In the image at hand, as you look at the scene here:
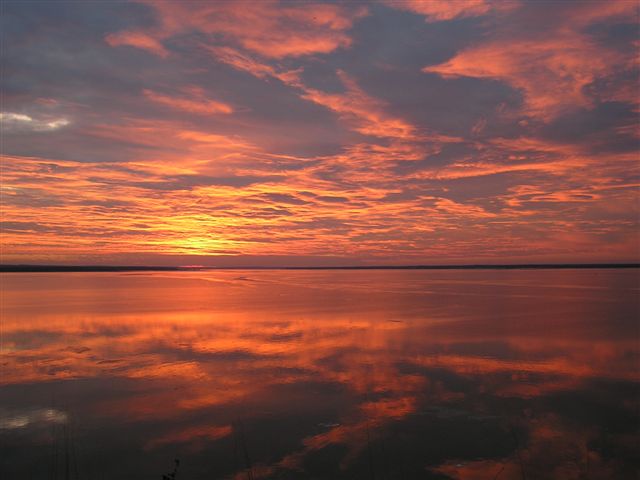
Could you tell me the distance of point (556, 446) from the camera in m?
8.73

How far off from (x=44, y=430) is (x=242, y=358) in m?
6.77

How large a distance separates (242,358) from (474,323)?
39.5 feet

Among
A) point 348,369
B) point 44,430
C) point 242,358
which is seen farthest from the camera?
point 242,358

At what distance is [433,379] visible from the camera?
42.7ft

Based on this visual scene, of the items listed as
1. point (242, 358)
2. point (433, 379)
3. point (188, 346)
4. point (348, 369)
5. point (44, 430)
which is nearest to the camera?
point (44, 430)

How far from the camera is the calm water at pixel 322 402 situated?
814 centimetres

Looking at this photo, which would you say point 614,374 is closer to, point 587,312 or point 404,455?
point 404,455

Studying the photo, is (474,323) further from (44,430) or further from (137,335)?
(44,430)

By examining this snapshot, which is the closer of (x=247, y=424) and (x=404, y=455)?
(x=404, y=455)

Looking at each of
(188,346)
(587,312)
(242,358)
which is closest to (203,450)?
(242,358)

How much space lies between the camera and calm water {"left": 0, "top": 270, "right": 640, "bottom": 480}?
320 inches

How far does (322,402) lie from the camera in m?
11.2

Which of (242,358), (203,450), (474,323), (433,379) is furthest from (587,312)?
(203,450)

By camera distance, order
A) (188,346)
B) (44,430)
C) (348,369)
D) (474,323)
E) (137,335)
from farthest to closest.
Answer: (474,323) → (137,335) → (188,346) → (348,369) → (44,430)
